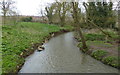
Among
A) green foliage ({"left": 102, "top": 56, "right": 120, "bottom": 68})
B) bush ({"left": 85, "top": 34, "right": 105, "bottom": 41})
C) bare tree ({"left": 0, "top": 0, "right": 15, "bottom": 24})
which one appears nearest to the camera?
green foliage ({"left": 102, "top": 56, "right": 120, "bottom": 68})

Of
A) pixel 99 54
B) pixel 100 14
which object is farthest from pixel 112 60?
pixel 100 14

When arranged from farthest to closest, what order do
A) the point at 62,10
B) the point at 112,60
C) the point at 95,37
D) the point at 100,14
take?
1. the point at 62,10
2. the point at 100,14
3. the point at 95,37
4. the point at 112,60

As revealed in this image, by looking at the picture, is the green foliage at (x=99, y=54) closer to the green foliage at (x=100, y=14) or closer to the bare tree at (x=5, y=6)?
the green foliage at (x=100, y=14)

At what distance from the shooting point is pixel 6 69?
24.5 ft

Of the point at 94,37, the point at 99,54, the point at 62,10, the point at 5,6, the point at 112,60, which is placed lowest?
the point at 112,60

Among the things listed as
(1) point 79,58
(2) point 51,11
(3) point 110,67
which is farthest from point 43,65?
(2) point 51,11

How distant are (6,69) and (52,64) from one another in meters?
A: 3.40

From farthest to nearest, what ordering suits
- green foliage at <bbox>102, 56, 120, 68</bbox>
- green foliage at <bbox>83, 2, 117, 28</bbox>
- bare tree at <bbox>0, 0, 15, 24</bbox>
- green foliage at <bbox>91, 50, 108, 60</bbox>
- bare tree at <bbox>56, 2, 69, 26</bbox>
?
1. bare tree at <bbox>56, 2, 69, 26</bbox>
2. bare tree at <bbox>0, 0, 15, 24</bbox>
3. green foliage at <bbox>83, 2, 117, 28</bbox>
4. green foliage at <bbox>91, 50, 108, 60</bbox>
5. green foliage at <bbox>102, 56, 120, 68</bbox>

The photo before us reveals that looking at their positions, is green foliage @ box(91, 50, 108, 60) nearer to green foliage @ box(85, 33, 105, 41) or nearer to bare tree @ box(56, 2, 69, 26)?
green foliage @ box(85, 33, 105, 41)

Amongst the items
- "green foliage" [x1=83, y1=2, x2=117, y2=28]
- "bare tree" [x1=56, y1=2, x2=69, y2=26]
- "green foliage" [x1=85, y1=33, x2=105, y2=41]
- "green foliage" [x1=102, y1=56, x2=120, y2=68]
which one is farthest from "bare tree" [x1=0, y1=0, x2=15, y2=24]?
"green foliage" [x1=102, y1=56, x2=120, y2=68]

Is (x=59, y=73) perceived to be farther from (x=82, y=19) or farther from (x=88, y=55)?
(x=82, y=19)

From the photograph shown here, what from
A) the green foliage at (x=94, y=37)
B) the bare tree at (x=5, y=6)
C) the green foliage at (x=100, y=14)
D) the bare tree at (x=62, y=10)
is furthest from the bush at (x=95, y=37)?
the bare tree at (x=62, y=10)

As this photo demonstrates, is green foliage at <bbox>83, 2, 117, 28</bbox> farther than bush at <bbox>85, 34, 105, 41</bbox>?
Yes

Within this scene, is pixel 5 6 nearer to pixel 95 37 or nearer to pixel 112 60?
pixel 95 37
